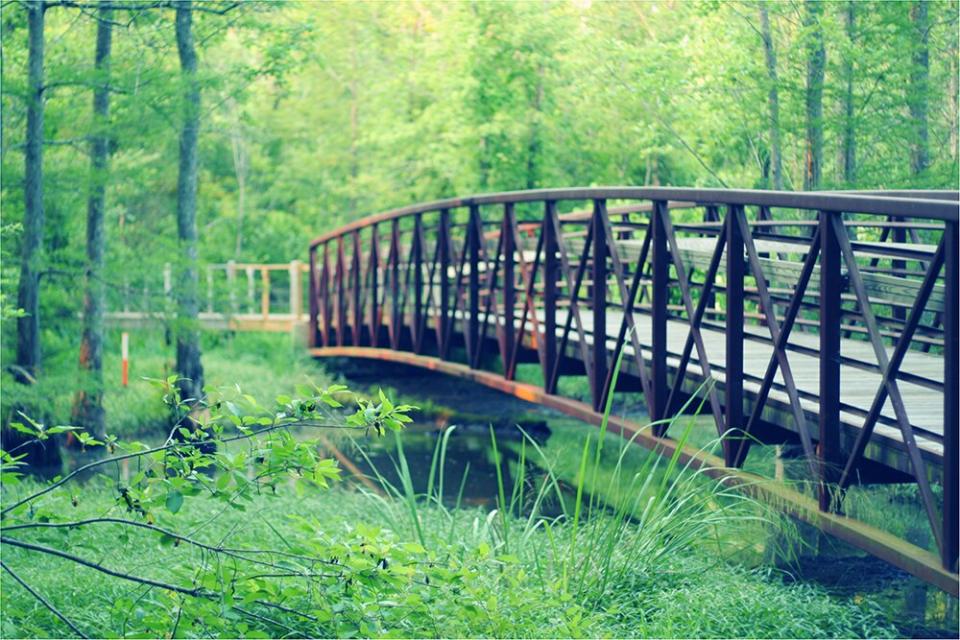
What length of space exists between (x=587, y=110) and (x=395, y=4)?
453 centimetres

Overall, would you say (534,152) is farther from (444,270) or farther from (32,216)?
(32,216)

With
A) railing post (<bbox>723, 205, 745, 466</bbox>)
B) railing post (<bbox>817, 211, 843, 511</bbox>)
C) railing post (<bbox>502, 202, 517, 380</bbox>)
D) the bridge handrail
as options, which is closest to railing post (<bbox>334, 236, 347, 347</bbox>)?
railing post (<bbox>502, 202, 517, 380</bbox>)

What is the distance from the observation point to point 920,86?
412 inches

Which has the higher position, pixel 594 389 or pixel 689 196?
pixel 689 196

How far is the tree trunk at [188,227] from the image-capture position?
12.0 m

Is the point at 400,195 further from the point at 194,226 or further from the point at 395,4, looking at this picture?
the point at 194,226

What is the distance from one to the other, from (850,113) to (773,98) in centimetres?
92

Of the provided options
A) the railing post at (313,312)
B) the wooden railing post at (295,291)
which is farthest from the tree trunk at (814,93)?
the wooden railing post at (295,291)

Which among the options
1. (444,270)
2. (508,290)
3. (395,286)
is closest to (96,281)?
(395,286)

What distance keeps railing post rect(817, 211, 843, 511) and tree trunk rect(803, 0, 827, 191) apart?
580 centimetres

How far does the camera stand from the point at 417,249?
1177cm

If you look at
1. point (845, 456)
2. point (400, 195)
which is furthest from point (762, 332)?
point (400, 195)

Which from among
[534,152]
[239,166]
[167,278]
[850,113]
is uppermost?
[239,166]

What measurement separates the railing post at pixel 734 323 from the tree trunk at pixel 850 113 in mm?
5243
